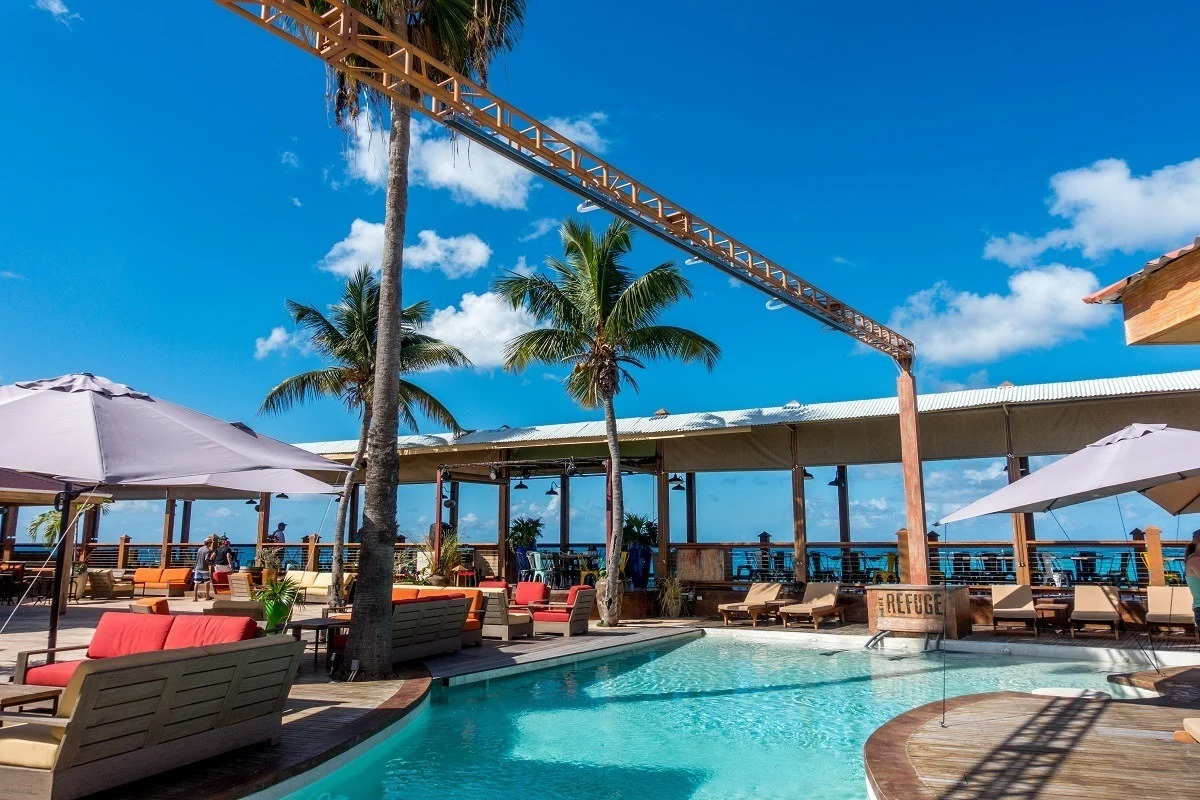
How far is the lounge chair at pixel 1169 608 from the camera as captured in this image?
11367 millimetres

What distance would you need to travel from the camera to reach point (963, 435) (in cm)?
1553

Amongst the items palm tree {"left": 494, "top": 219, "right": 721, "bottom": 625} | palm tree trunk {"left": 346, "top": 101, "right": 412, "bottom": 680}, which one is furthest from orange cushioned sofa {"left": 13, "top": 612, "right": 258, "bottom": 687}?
palm tree {"left": 494, "top": 219, "right": 721, "bottom": 625}

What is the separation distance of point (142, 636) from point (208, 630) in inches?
29.8

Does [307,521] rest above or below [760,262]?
below

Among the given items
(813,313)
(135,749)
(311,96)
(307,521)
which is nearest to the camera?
(135,749)

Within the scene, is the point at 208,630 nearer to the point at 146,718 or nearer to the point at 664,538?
the point at 146,718

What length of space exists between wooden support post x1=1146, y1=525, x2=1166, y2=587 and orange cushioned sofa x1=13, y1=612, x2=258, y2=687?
1327 cm

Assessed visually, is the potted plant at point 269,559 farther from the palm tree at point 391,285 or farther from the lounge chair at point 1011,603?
the lounge chair at point 1011,603

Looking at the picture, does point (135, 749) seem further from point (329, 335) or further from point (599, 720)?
point (329, 335)

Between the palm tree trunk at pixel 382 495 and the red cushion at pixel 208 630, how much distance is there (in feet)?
7.90

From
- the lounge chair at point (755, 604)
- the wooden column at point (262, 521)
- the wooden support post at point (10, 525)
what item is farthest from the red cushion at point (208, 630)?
the wooden support post at point (10, 525)

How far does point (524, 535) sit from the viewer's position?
19141mm

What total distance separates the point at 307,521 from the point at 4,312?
1112cm

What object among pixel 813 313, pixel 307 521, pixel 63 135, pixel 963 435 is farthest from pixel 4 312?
pixel 963 435
